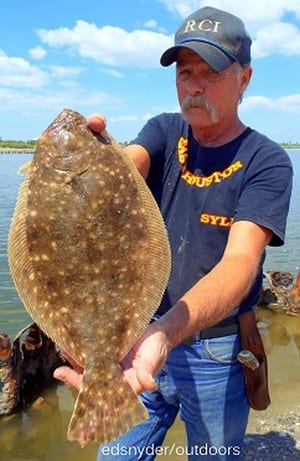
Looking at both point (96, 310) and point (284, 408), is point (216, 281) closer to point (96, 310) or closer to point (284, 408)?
point (96, 310)

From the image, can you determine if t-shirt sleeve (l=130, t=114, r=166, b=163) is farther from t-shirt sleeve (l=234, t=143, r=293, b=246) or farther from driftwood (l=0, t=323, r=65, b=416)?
driftwood (l=0, t=323, r=65, b=416)

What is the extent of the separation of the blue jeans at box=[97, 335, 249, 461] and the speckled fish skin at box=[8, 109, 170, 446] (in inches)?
45.4

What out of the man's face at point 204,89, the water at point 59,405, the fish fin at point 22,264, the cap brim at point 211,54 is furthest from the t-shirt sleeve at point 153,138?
the water at point 59,405

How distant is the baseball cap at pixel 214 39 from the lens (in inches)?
125

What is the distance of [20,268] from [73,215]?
14.5 inches

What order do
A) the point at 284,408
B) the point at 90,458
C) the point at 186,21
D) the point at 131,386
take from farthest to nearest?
the point at 284,408 → the point at 90,458 → the point at 186,21 → the point at 131,386

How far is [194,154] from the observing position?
3592mm

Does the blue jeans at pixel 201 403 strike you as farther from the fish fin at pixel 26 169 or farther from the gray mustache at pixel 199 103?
the fish fin at pixel 26 169

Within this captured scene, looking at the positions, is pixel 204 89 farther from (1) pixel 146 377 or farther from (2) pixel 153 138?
(1) pixel 146 377

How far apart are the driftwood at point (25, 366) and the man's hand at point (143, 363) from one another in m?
4.32

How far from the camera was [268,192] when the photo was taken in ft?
10.3

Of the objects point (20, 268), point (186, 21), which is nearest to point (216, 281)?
point (20, 268)

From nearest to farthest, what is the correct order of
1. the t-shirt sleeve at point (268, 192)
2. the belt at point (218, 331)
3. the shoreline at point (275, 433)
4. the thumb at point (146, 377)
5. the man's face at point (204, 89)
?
the thumb at point (146, 377), the t-shirt sleeve at point (268, 192), the man's face at point (204, 89), the belt at point (218, 331), the shoreline at point (275, 433)

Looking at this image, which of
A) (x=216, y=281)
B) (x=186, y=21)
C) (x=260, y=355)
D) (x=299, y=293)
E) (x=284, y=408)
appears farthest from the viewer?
(x=299, y=293)
